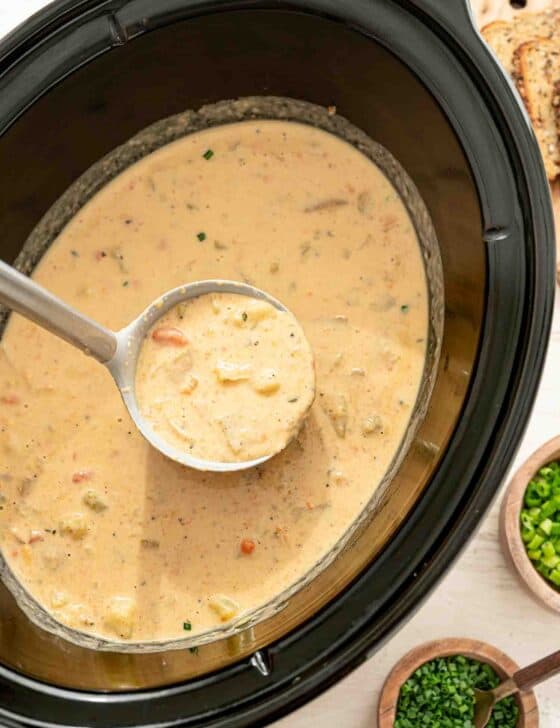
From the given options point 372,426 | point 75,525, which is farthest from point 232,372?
point 75,525

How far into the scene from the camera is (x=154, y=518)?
6.15 ft

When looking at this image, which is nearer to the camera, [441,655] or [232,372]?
[232,372]

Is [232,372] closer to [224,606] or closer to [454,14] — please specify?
[224,606]

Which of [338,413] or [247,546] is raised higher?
[338,413]

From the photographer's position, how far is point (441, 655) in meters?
1.91

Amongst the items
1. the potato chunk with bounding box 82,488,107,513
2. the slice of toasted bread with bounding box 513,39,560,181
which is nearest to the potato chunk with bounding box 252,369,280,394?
the potato chunk with bounding box 82,488,107,513

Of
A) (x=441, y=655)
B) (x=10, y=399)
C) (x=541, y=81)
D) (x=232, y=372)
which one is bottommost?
(x=441, y=655)

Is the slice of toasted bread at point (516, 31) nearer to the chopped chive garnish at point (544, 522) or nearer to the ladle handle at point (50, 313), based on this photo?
the chopped chive garnish at point (544, 522)

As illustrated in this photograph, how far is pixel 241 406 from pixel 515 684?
2.55ft

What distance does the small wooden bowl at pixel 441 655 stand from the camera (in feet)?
6.19

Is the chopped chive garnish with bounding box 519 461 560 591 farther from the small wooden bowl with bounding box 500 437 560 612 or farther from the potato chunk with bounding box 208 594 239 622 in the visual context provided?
the potato chunk with bounding box 208 594 239 622

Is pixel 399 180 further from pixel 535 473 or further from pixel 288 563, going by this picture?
pixel 288 563

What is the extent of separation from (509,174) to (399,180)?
43cm

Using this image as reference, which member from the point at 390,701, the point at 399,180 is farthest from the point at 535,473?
the point at 399,180
